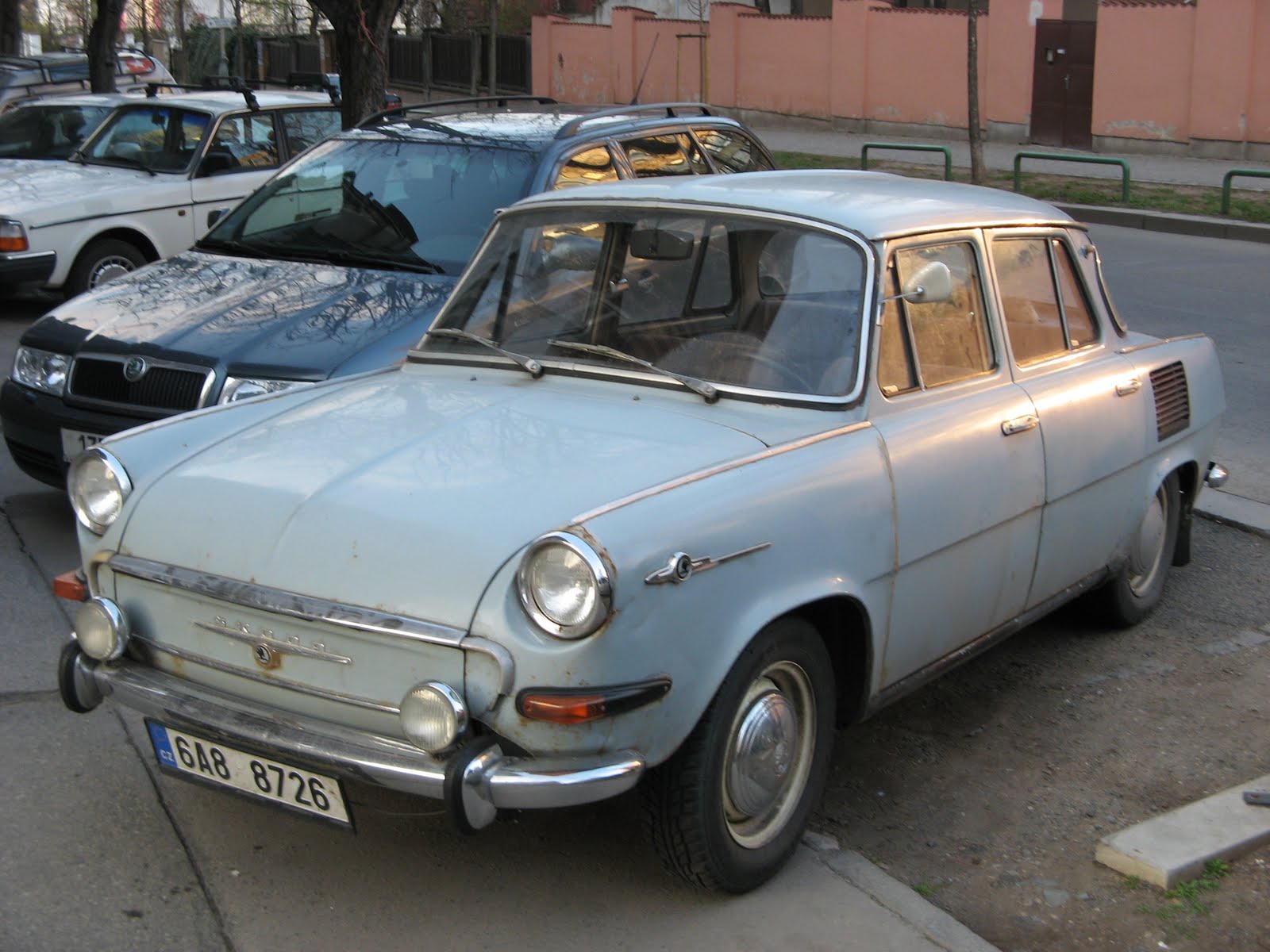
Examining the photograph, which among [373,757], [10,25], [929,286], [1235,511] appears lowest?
[1235,511]

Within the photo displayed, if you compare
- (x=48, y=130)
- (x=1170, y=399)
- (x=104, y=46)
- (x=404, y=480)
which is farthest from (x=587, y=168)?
(x=104, y=46)

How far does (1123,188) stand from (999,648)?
45.8ft

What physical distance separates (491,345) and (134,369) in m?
2.22

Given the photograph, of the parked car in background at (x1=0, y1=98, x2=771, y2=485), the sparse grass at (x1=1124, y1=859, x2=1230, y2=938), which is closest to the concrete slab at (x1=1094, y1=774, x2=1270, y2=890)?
the sparse grass at (x1=1124, y1=859, x2=1230, y2=938)

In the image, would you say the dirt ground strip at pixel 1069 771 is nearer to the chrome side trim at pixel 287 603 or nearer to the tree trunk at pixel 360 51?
the chrome side trim at pixel 287 603

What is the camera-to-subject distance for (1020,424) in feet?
15.0

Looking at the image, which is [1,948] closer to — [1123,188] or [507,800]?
[507,800]

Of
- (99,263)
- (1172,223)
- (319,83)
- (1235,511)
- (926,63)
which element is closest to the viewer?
(1235,511)

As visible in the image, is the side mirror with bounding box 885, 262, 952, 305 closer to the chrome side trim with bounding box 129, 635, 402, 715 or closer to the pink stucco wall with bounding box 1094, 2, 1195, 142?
the chrome side trim with bounding box 129, 635, 402, 715

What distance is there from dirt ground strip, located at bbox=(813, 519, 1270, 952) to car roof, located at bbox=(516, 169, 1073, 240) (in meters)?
1.61

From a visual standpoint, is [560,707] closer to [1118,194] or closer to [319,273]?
[319,273]

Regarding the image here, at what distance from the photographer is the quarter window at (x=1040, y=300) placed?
192 inches

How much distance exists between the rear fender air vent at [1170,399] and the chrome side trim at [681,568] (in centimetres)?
263

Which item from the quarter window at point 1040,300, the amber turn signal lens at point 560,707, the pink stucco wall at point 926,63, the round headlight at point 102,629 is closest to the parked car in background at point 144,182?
the quarter window at point 1040,300
